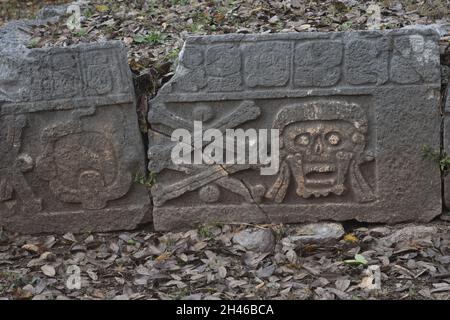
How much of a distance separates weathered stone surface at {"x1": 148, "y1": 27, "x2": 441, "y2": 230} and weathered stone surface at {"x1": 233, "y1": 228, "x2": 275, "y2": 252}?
0.10 meters

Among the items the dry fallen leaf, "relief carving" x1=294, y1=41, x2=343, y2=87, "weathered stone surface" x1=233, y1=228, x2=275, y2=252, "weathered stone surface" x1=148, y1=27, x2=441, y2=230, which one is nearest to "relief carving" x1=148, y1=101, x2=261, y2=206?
"weathered stone surface" x1=148, y1=27, x2=441, y2=230

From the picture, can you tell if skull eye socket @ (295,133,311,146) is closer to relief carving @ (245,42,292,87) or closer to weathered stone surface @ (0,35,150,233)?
relief carving @ (245,42,292,87)

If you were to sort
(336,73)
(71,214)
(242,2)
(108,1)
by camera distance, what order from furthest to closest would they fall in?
(108,1) → (242,2) → (71,214) → (336,73)

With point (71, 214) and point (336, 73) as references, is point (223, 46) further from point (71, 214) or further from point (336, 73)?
point (71, 214)

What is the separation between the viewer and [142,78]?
148 inches

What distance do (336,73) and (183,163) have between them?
938 mm

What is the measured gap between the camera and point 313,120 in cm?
361

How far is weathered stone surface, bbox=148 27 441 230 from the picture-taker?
353cm

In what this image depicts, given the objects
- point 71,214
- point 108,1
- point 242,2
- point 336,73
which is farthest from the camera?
point 108,1

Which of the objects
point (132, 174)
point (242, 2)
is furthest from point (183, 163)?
point (242, 2)

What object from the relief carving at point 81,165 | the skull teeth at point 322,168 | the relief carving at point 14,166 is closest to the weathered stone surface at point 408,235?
the skull teeth at point 322,168

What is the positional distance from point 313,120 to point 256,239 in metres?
0.69

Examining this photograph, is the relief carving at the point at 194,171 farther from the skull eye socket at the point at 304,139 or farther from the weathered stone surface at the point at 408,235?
the weathered stone surface at the point at 408,235

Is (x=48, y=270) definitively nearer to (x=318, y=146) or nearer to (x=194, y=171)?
(x=194, y=171)
